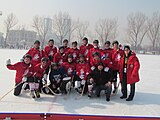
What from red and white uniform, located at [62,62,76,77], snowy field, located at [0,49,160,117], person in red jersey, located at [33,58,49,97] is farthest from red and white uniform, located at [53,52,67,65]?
snowy field, located at [0,49,160,117]

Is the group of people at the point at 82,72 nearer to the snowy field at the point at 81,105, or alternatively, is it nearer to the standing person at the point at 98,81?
the standing person at the point at 98,81

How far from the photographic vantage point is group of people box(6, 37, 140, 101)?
557 cm

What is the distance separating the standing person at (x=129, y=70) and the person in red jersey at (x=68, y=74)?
1.31 metres

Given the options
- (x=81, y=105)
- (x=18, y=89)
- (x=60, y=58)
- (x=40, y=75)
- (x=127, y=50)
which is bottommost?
(x=81, y=105)

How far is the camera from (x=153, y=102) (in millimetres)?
5754

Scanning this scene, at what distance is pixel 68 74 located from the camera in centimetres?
596

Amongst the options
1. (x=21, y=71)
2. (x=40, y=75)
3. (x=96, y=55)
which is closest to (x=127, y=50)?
(x=96, y=55)

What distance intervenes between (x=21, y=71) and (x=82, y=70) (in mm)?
1619

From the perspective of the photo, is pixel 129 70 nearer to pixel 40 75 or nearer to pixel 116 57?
pixel 116 57

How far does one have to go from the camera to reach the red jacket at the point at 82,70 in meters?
5.87

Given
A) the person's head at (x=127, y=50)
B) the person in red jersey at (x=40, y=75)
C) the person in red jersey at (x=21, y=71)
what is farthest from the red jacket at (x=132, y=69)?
the person in red jersey at (x=21, y=71)

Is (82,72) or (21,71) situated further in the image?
(82,72)

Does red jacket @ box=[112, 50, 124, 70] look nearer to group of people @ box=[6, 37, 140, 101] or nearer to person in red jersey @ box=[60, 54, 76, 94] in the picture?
group of people @ box=[6, 37, 140, 101]

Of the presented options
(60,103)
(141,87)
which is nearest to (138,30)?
(141,87)
